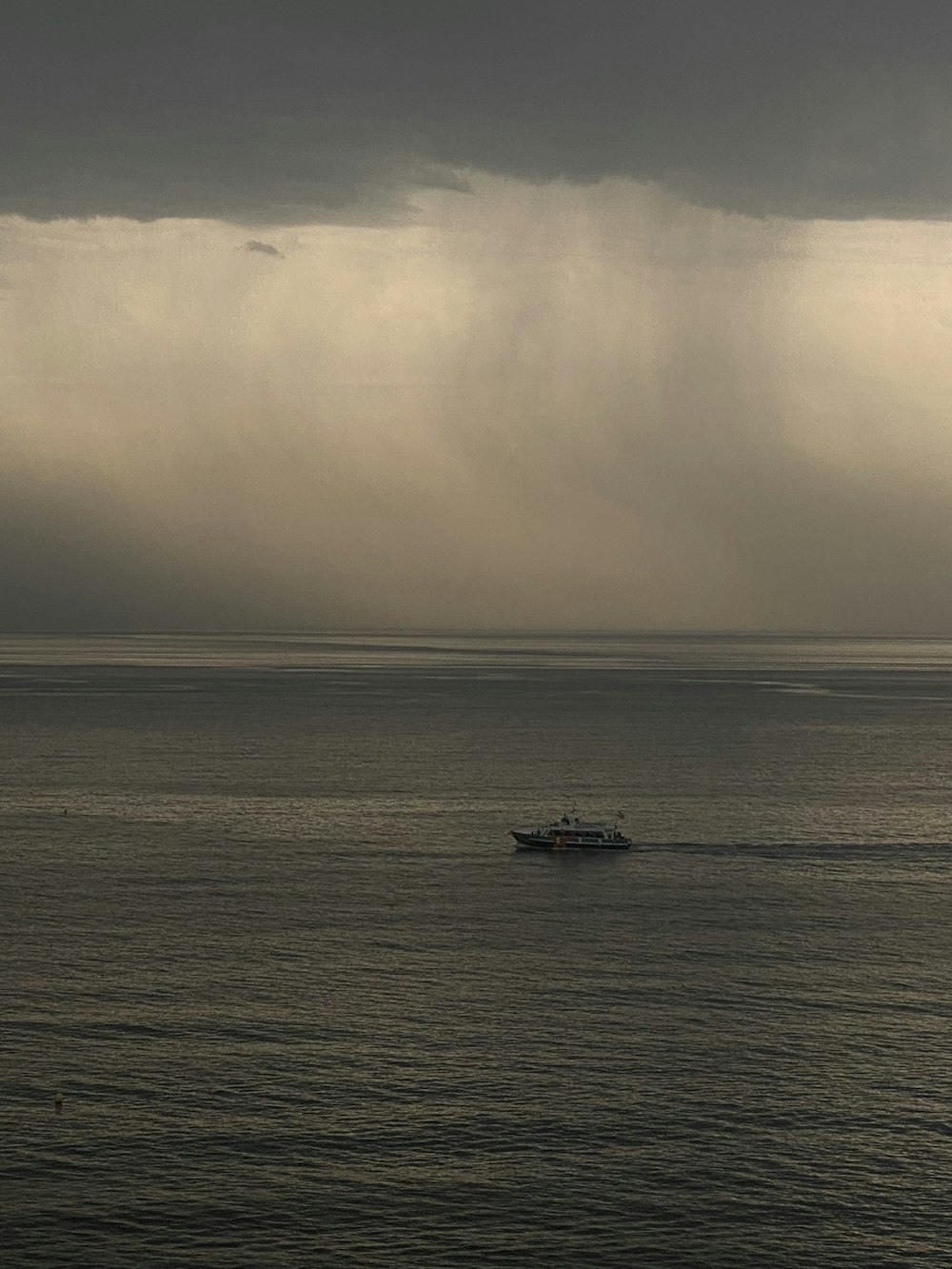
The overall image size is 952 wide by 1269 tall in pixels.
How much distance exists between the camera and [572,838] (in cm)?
12975

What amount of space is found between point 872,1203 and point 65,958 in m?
49.7

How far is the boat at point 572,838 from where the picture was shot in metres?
130

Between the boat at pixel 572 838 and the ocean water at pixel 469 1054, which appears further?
the boat at pixel 572 838

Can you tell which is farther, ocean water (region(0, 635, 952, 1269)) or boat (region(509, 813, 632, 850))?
boat (region(509, 813, 632, 850))

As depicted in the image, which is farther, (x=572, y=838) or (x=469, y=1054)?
(x=572, y=838)

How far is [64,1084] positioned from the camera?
217 ft

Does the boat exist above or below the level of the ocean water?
above

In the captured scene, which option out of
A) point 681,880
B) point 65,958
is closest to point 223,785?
point 681,880

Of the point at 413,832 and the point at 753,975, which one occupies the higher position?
the point at 413,832

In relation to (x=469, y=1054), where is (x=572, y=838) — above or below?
→ above

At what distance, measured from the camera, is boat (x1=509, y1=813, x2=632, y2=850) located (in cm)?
12975

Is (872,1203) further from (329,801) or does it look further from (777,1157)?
(329,801)

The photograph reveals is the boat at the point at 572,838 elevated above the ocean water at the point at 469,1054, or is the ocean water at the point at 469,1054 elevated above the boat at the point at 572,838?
the boat at the point at 572,838

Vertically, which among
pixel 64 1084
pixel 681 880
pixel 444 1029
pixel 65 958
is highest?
pixel 681 880
